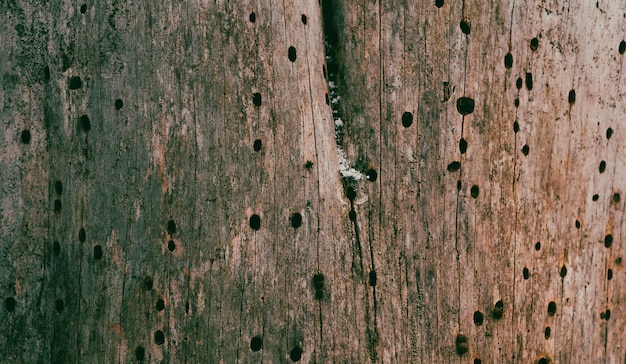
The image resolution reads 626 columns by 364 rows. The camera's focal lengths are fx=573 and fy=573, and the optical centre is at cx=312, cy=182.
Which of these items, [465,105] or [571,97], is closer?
[465,105]

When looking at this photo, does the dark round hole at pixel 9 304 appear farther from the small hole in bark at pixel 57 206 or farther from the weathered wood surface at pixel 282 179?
the small hole in bark at pixel 57 206

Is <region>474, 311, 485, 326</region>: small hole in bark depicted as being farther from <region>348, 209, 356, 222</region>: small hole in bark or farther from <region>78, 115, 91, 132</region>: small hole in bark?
<region>78, 115, 91, 132</region>: small hole in bark

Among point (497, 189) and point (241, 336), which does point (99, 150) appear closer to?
point (241, 336)

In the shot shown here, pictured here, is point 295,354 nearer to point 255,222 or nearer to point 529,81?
point 255,222

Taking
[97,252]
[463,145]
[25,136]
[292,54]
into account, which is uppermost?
[292,54]

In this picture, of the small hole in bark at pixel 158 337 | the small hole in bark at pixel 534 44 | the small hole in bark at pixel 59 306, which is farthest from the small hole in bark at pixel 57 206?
the small hole in bark at pixel 534 44

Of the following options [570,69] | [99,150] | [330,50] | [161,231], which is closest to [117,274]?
[161,231]

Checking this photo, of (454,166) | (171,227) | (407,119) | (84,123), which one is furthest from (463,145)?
(84,123)
